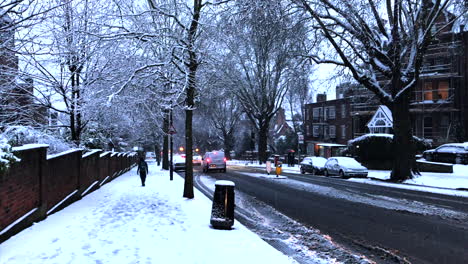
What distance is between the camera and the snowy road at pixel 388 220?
23.5 feet

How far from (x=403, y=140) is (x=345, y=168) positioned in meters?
5.65

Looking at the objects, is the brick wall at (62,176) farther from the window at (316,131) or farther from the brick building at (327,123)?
the window at (316,131)

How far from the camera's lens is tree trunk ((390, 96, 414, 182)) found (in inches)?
837

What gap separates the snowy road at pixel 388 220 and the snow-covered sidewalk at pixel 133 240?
2.25 metres

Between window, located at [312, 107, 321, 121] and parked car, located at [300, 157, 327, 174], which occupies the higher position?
window, located at [312, 107, 321, 121]

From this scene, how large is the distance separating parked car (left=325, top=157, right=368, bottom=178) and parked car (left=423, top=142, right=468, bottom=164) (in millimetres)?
8293

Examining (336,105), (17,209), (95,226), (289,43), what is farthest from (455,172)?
(336,105)

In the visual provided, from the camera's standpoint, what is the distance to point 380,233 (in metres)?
8.55

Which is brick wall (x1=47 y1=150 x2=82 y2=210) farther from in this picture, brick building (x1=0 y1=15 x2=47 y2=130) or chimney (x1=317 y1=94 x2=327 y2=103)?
chimney (x1=317 y1=94 x2=327 y2=103)

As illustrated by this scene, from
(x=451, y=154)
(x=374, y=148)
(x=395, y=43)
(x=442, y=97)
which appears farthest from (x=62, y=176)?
(x=442, y=97)

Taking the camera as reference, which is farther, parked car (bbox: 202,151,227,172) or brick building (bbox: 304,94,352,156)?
brick building (bbox: 304,94,352,156)

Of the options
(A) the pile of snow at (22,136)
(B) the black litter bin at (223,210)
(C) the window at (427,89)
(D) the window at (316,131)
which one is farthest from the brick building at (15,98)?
(D) the window at (316,131)

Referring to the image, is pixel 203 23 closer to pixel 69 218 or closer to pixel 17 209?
pixel 69 218

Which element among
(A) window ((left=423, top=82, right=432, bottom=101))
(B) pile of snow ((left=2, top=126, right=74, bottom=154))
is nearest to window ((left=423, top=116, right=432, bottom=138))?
(A) window ((left=423, top=82, right=432, bottom=101))
